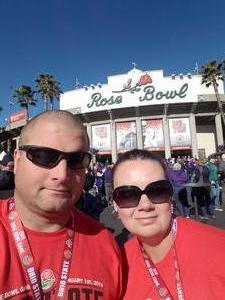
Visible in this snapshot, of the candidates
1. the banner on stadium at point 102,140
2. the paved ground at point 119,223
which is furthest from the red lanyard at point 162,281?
the banner on stadium at point 102,140

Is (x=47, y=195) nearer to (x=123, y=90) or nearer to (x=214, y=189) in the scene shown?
(x=214, y=189)

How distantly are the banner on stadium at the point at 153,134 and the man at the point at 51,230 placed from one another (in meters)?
46.6

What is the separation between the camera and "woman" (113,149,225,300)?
6.58 ft

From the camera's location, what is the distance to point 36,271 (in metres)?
1.90

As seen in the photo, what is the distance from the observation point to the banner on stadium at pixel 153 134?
49062 millimetres

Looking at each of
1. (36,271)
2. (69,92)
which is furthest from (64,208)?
(69,92)

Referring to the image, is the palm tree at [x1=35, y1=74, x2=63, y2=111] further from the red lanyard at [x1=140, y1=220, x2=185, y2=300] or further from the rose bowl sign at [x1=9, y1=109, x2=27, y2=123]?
the red lanyard at [x1=140, y1=220, x2=185, y2=300]

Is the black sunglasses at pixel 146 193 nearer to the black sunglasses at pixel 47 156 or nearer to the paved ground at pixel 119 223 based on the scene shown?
the black sunglasses at pixel 47 156

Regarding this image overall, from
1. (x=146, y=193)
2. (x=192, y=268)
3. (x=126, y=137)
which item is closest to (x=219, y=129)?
(x=126, y=137)

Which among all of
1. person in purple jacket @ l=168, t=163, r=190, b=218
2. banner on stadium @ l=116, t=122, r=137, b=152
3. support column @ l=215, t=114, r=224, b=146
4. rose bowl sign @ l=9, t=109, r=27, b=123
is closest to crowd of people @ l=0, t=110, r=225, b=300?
person in purple jacket @ l=168, t=163, r=190, b=218

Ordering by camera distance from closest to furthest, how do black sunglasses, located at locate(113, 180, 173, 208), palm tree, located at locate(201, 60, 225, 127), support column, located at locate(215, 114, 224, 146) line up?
black sunglasses, located at locate(113, 180, 173, 208) < palm tree, located at locate(201, 60, 225, 127) < support column, located at locate(215, 114, 224, 146)

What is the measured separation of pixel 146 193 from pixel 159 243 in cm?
28

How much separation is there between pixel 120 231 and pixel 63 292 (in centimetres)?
Answer: 844

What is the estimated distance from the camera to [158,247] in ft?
7.41
